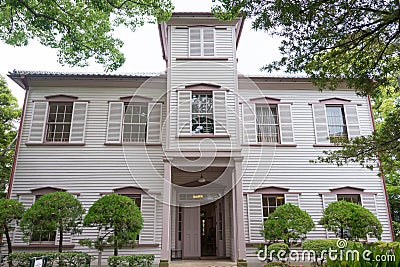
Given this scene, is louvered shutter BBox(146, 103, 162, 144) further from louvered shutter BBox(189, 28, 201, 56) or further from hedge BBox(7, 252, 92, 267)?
hedge BBox(7, 252, 92, 267)

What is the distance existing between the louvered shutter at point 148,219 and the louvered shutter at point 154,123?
6.36 ft

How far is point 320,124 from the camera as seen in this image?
34.3ft

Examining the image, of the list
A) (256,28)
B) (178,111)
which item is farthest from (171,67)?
(256,28)

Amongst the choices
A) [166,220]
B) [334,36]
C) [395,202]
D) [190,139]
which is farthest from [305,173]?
[395,202]

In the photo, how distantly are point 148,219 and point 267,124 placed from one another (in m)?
5.18

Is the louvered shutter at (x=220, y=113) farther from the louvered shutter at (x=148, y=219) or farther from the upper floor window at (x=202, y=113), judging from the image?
the louvered shutter at (x=148, y=219)

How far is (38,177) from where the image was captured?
381 inches

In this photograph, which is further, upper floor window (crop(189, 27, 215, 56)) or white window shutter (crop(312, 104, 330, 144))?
white window shutter (crop(312, 104, 330, 144))

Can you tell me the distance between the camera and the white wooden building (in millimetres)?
9305

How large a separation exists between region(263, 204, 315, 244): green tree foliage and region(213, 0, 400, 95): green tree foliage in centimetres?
404

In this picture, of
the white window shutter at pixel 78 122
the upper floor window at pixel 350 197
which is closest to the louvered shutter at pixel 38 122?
the white window shutter at pixel 78 122

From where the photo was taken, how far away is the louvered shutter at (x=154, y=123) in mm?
10104

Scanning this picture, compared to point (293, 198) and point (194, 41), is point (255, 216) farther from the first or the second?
point (194, 41)

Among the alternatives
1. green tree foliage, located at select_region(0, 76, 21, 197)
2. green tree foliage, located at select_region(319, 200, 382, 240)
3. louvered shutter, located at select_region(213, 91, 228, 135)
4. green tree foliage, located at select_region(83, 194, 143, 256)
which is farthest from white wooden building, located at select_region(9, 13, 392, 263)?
green tree foliage, located at select_region(0, 76, 21, 197)
